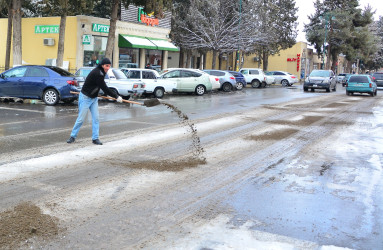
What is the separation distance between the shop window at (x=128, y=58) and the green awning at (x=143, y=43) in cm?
89

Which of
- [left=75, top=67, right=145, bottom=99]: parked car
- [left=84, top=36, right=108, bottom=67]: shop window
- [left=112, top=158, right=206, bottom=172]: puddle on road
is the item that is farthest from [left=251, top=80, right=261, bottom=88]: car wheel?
[left=112, top=158, right=206, bottom=172]: puddle on road

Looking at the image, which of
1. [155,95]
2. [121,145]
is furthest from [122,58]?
[121,145]

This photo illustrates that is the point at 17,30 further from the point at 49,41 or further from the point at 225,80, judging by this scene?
the point at 225,80

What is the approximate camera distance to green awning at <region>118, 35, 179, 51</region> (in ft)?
105

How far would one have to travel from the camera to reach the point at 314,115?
1590 centimetres

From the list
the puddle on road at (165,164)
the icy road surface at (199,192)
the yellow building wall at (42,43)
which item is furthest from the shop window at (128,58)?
the puddle on road at (165,164)

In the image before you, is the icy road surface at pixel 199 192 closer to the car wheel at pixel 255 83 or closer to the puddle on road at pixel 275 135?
the puddle on road at pixel 275 135

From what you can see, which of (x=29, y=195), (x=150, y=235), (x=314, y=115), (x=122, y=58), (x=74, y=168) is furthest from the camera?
(x=122, y=58)

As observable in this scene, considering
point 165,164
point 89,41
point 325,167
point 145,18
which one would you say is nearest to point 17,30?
point 89,41

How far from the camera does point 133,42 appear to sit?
32312mm

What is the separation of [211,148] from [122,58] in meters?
25.8

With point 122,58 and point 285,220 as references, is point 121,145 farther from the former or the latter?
point 122,58

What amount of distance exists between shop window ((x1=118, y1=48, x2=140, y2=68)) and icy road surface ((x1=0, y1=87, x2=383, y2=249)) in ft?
78.3

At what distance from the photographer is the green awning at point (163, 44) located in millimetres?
35125
